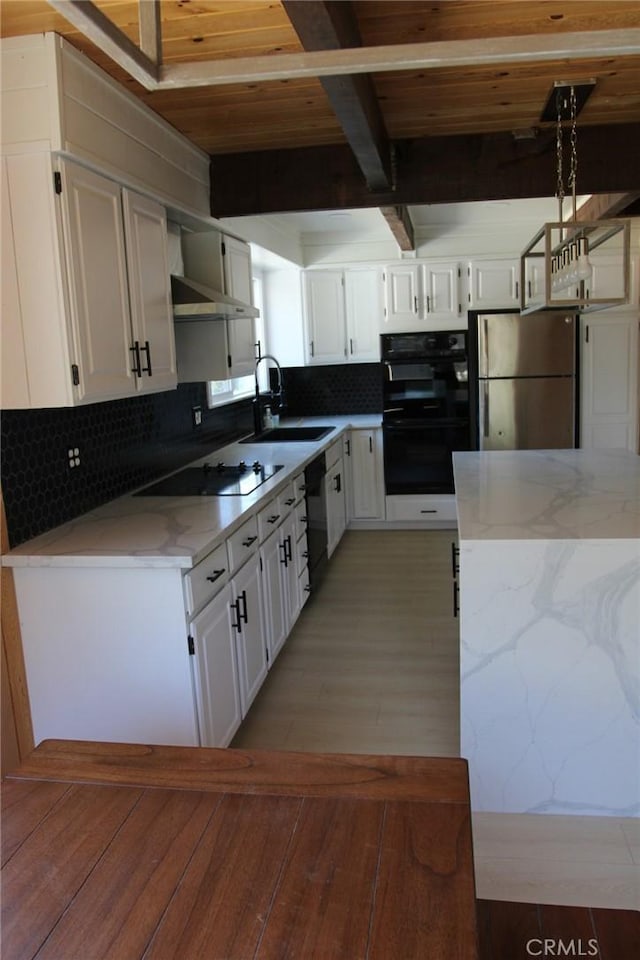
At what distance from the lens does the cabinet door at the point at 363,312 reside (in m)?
5.90

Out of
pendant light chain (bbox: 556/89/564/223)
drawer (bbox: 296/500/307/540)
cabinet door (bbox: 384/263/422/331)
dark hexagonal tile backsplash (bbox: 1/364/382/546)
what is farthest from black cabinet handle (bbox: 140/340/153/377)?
cabinet door (bbox: 384/263/422/331)

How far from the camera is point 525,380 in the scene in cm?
566

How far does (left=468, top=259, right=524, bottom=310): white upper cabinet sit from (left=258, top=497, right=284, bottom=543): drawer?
293 centimetres

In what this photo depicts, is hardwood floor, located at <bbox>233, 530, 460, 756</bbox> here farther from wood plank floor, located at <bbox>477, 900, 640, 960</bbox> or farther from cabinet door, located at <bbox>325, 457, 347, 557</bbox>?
wood plank floor, located at <bbox>477, 900, 640, 960</bbox>

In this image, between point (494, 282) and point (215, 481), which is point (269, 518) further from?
point (494, 282)

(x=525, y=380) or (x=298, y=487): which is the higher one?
(x=525, y=380)

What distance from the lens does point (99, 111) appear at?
2.41 metres

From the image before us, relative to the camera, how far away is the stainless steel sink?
16.5ft

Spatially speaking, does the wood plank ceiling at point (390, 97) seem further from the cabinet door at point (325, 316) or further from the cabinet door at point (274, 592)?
the cabinet door at point (274, 592)

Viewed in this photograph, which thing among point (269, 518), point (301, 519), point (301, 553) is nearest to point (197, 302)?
point (269, 518)

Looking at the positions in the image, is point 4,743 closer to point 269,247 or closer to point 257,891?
point 257,891

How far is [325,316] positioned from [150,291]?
3.22 m

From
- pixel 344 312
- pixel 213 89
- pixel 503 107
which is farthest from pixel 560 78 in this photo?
pixel 344 312

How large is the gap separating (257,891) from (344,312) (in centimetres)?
529
